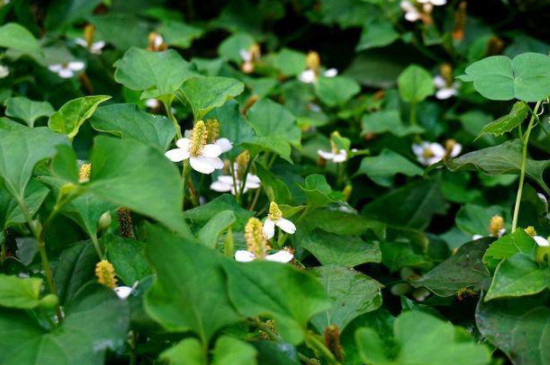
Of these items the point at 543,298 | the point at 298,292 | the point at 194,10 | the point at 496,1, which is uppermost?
the point at 298,292

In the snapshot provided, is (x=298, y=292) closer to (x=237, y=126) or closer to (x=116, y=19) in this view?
(x=237, y=126)

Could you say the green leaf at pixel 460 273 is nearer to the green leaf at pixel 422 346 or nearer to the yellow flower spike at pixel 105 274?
the green leaf at pixel 422 346

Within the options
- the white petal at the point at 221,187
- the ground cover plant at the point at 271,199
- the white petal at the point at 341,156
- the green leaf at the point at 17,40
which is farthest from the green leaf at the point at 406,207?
the green leaf at the point at 17,40

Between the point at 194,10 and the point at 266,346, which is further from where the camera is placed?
the point at 194,10

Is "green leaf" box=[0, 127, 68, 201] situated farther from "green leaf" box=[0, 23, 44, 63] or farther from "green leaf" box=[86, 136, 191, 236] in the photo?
"green leaf" box=[0, 23, 44, 63]

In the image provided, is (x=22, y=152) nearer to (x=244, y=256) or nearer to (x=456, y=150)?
(x=244, y=256)

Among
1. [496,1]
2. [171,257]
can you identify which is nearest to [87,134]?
[171,257]

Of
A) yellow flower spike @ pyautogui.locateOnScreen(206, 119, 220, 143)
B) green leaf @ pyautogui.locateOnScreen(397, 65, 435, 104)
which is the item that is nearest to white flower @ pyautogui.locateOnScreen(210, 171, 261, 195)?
yellow flower spike @ pyautogui.locateOnScreen(206, 119, 220, 143)

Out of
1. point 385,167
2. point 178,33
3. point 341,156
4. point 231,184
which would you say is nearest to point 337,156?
point 341,156
